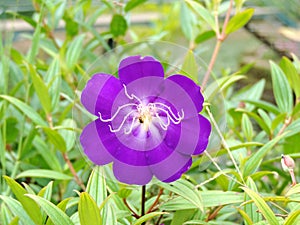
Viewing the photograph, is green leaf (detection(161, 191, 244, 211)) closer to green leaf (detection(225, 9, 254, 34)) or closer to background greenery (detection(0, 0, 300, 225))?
background greenery (detection(0, 0, 300, 225))

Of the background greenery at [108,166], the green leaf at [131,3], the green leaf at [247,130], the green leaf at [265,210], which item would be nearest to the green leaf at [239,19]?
the background greenery at [108,166]

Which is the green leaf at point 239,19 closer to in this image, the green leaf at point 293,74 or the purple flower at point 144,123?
the green leaf at point 293,74

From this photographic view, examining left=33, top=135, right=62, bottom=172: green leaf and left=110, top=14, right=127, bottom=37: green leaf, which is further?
left=110, top=14, right=127, bottom=37: green leaf

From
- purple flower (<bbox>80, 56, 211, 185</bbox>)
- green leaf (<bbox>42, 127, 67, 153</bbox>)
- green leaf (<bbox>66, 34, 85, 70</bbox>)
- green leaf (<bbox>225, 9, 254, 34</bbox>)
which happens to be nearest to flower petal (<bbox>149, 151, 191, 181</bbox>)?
purple flower (<bbox>80, 56, 211, 185</bbox>)

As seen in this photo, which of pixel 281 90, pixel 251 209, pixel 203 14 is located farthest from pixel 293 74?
pixel 251 209

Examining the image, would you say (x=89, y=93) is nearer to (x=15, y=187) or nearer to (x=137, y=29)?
(x=15, y=187)

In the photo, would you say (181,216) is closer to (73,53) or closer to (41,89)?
(41,89)

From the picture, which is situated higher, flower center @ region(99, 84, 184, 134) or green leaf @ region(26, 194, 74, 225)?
flower center @ region(99, 84, 184, 134)

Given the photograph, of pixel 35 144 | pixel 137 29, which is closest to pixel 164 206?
pixel 35 144
